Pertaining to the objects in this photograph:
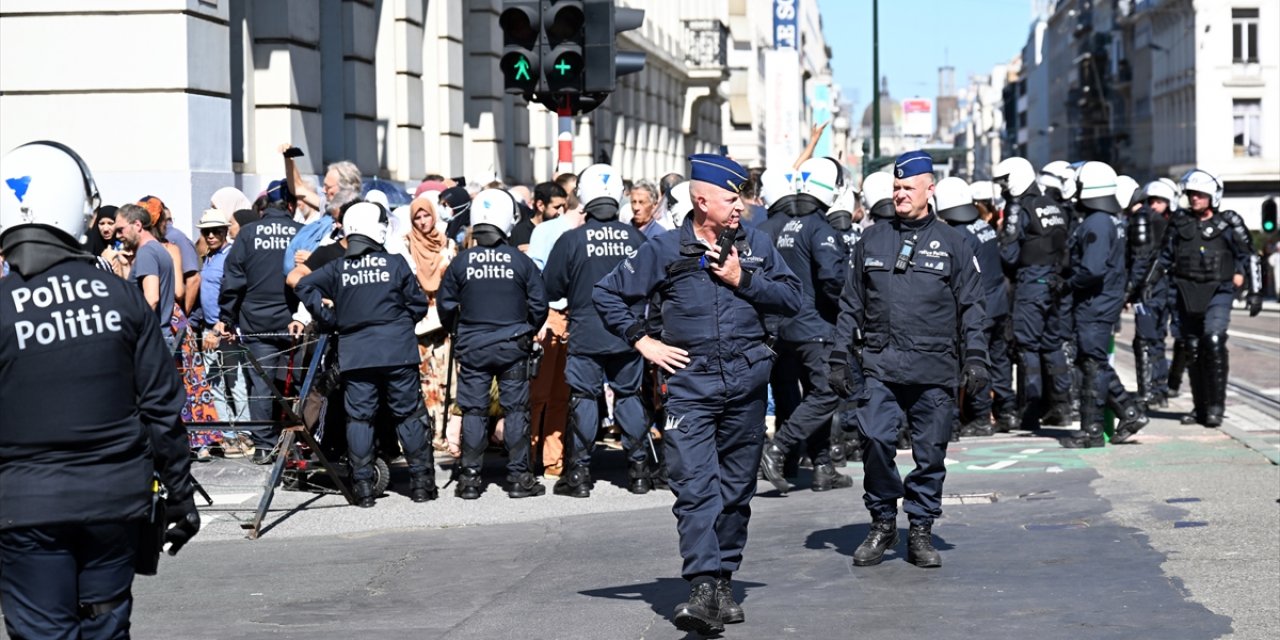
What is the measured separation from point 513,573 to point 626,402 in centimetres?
267

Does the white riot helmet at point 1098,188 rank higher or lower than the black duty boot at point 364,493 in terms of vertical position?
higher

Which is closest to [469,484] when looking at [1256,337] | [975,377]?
[975,377]

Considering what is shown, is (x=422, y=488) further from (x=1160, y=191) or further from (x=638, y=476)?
(x=1160, y=191)

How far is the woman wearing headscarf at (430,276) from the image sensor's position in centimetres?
1234

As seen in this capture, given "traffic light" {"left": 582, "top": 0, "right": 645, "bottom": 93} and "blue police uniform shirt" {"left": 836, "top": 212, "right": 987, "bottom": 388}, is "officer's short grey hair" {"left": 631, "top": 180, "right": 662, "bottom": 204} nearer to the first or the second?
"traffic light" {"left": 582, "top": 0, "right": 645, "bottom": 93}

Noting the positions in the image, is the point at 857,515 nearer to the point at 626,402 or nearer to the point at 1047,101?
the point at 626,402

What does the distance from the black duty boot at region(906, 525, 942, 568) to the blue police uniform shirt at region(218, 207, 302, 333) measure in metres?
4.96

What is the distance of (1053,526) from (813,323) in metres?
2.24

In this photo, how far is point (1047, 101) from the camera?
162 metres

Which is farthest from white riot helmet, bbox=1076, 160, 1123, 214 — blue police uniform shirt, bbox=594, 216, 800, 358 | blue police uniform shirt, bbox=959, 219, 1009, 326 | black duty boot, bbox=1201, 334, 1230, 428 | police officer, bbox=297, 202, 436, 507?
blue police uniform shirt, bbox=594, 216, 800, 358

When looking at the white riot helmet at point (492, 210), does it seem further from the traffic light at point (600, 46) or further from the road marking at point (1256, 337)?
the road marking at point (1256, 337)

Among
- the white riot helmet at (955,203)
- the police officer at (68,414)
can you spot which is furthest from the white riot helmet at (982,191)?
the police officer at (68,414)

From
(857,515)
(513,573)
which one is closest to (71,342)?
(513,573)

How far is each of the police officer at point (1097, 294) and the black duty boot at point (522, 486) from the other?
410 cm
